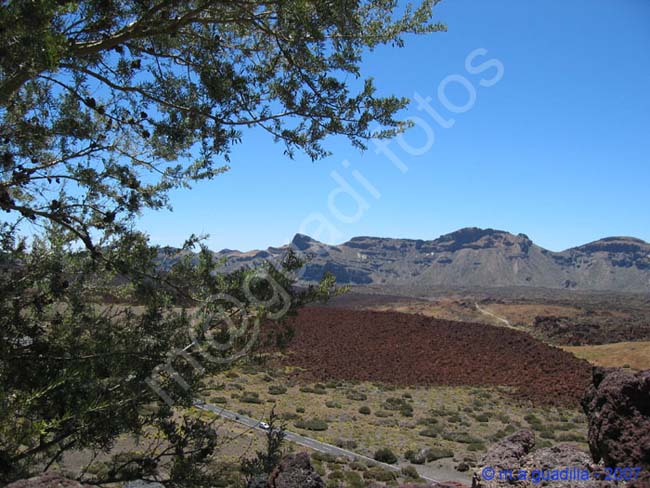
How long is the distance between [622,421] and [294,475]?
325 centimetres

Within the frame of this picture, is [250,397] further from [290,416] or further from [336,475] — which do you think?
[336,475]

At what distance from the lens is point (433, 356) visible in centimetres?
3522

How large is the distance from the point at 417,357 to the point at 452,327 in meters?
6.75

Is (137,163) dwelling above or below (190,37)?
below

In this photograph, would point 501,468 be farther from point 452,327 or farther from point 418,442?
point 452,327

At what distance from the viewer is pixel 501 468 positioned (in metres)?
4.21

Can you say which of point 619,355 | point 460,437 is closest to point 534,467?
point 460,437

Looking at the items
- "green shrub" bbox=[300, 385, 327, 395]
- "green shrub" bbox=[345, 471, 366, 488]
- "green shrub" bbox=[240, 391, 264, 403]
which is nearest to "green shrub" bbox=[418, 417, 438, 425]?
"green shrub" bbox=[300, 385, 327, 395]

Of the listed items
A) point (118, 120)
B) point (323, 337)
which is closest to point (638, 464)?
point (118, 120)

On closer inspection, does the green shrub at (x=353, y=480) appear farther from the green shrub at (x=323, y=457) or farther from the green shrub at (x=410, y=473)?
the green shrub at (x=410, y=473)

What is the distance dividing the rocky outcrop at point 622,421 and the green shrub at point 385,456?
13.5 m

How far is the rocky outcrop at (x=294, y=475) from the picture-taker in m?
5.11

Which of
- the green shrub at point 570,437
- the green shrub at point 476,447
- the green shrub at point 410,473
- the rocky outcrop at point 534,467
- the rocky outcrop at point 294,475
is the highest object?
the rocky outcrop at point 534,467

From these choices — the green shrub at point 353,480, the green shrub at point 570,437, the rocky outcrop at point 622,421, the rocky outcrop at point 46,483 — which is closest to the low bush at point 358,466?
the green shrub at point 353,480
